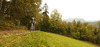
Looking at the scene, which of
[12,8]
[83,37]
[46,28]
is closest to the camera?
[12,8]

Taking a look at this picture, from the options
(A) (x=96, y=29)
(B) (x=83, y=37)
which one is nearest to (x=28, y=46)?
(B) (x=83, y=37)

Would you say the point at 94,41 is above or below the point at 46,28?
below

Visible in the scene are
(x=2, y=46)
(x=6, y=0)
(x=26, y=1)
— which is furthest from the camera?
(x=6, y=0)

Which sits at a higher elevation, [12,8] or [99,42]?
[12,8]

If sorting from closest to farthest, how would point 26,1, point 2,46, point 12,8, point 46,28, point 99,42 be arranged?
point 2,46
point 26,1
point 12,8
point 99,42
point 46,28

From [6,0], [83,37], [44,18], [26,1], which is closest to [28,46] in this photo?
[26,1]

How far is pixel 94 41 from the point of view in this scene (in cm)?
4247

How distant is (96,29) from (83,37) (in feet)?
32.7

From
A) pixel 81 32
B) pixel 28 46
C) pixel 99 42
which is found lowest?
pixel 99 42

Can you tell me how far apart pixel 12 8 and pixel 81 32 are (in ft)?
149

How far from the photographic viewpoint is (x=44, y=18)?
4644 cm

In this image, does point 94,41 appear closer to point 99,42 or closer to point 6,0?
point 99,42

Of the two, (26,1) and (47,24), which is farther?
(47,24)

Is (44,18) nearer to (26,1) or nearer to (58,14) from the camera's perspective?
(58,14)
